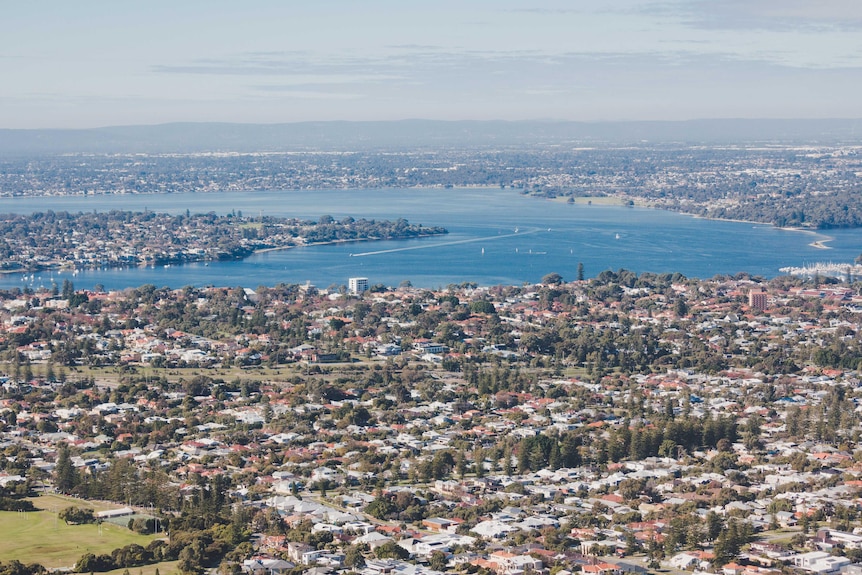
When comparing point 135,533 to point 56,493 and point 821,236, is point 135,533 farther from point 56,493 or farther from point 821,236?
point 821,236

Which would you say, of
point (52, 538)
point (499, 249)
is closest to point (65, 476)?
point (52, 538)

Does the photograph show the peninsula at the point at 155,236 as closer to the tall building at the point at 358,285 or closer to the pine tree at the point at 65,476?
the tall building at the point at 358,285

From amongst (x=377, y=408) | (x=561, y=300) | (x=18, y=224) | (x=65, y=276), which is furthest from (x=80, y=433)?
(x=18, y=224)

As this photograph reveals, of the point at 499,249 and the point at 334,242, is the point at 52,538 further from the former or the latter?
the point at 334,242

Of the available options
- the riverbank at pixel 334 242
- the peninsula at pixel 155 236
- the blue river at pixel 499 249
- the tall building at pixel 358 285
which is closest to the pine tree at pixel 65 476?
the tall building at pixel 358 285

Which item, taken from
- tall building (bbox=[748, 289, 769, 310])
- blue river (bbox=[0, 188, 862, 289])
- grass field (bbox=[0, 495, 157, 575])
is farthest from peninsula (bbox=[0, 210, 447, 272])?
grass field (bbox=[0, 495, 157, 575])
